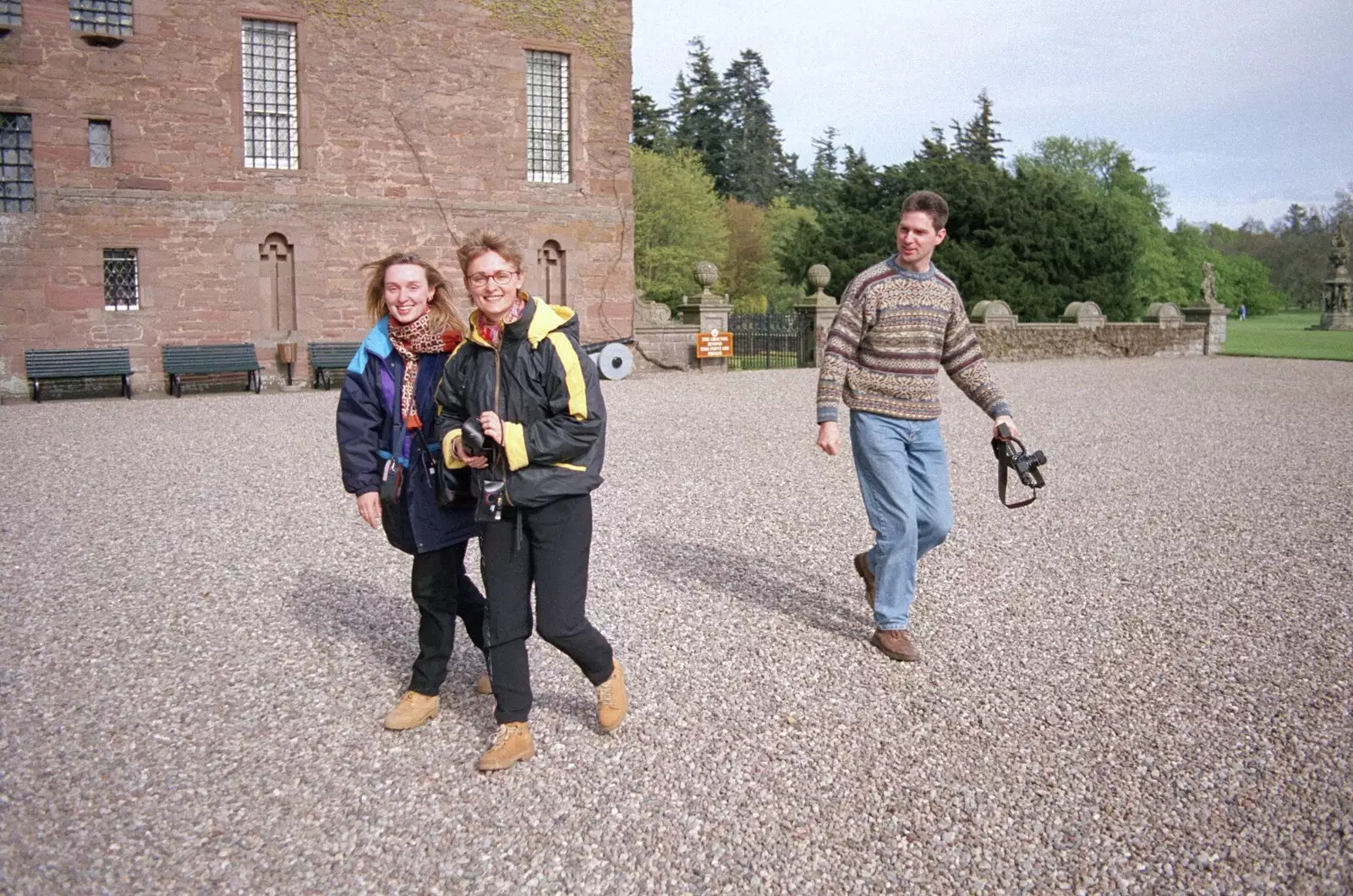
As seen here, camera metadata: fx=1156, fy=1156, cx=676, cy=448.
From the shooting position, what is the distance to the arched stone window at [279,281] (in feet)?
64.2

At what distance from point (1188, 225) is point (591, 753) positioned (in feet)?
227

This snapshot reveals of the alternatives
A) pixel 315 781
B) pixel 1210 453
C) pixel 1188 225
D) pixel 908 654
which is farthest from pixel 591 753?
pixel 1188 225

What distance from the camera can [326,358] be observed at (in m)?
19.7

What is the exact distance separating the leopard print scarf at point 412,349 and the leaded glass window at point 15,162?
1695 cm

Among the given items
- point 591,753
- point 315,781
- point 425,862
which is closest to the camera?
point 425,862

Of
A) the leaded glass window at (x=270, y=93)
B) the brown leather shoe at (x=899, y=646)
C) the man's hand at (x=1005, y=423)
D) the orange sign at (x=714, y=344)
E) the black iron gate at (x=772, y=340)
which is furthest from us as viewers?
the black iron gate at (x=772, y=340)

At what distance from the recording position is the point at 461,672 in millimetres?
4832

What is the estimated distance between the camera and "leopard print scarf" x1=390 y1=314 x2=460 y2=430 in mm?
4066

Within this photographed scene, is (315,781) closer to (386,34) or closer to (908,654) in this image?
(908,654)

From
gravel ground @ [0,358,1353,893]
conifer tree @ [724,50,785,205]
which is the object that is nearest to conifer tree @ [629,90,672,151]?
conifer tree @ [724,50,785,205]

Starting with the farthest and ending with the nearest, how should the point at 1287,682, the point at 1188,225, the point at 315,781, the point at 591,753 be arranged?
the point at 1188,225
the point at 1287,682
the point at 591,753
the point at 315,781

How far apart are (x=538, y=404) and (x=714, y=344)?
61.0ft

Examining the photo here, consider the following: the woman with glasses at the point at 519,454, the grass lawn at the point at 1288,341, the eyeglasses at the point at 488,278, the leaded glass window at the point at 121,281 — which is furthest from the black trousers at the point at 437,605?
the grass lawn at the point at 1288,341

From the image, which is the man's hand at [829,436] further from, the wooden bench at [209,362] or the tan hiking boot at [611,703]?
the wooden bench at [209,362]
